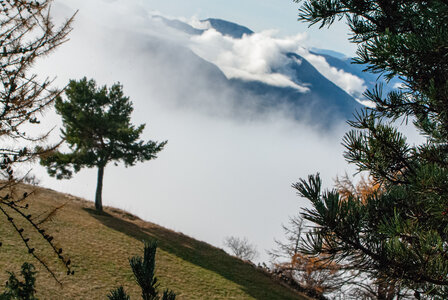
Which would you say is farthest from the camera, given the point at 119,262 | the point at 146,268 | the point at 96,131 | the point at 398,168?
the point at 96,131

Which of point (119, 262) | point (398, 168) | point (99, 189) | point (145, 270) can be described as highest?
point (398, 168)

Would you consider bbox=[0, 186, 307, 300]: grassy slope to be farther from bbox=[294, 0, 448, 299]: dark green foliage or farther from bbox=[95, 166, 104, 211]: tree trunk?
bbox=[294, 0, 448, 299]: dark green foliage

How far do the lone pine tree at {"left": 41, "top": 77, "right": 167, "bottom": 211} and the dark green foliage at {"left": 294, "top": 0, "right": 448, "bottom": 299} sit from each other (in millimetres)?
18946

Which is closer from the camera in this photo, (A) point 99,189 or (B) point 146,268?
(B) point 146,268

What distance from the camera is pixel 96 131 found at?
21.8 meters

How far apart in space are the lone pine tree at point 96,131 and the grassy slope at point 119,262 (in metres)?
3.14

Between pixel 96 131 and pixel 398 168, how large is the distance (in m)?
21.0

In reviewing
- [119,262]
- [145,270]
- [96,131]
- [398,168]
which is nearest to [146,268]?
[145,270]

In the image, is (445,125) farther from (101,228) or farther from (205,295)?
(101,228)

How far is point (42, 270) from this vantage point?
11.8 m

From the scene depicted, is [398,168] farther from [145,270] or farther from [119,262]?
[119,262]

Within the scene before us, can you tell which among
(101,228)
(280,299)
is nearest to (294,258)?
(280,299)

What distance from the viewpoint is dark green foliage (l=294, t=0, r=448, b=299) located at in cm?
239

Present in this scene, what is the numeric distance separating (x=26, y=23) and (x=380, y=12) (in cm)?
452
